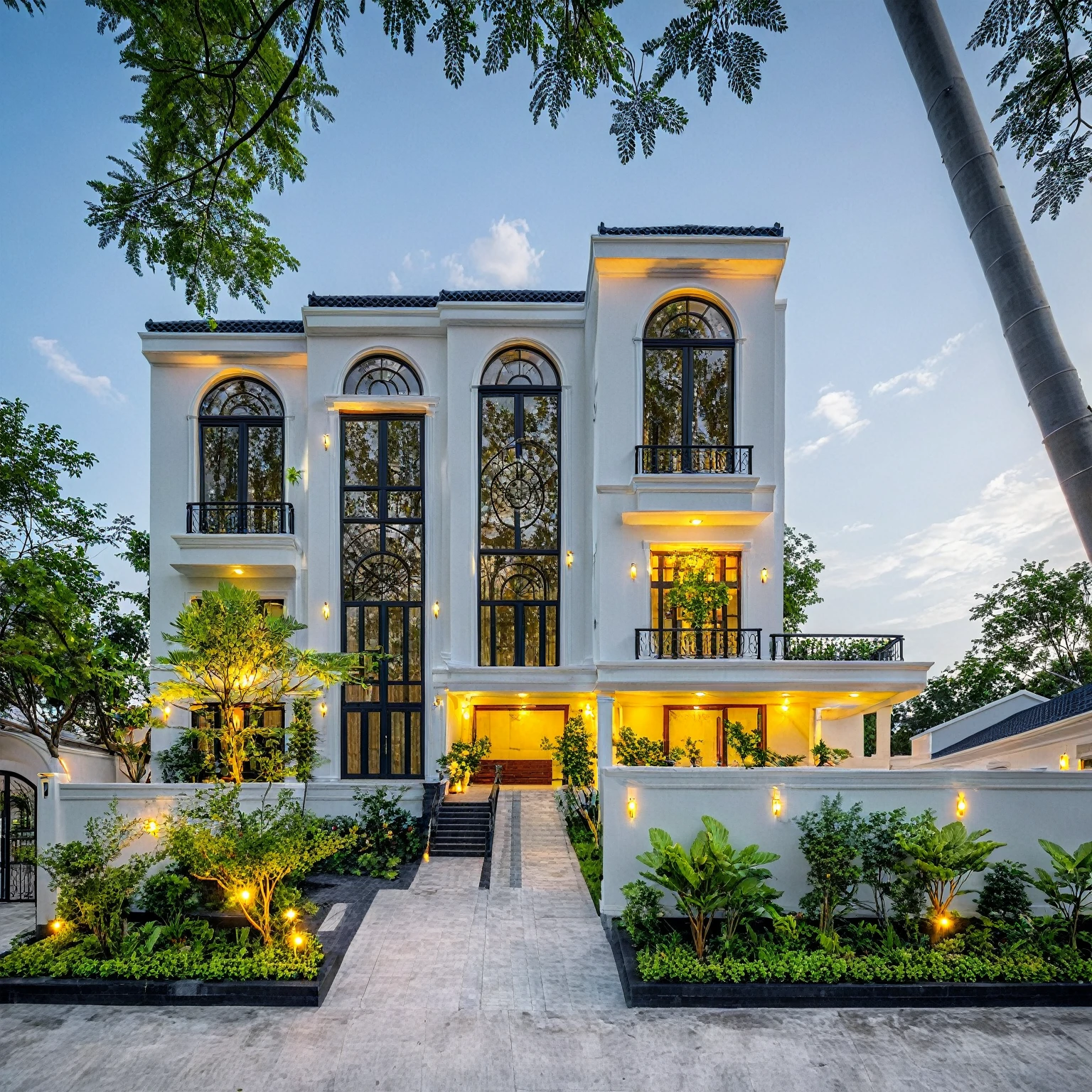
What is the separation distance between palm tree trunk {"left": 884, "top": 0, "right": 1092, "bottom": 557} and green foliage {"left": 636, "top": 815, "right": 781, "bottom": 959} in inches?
273

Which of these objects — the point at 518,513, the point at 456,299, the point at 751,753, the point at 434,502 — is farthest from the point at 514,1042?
the point at 456,299

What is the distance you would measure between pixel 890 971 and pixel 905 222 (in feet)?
28.4

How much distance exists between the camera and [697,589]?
1340 cm

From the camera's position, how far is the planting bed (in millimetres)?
7422

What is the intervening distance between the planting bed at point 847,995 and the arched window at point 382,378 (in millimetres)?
12879

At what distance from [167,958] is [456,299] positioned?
13.4 metres

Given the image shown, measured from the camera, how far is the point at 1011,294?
2322 mm

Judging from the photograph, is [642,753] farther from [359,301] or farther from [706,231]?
[359,301]

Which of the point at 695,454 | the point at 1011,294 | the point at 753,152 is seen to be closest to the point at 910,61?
the point at 1011,294

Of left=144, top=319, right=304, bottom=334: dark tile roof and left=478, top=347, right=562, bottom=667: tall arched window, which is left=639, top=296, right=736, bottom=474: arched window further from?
left=144, top=319, right=304, bottom=334: dark tile roof

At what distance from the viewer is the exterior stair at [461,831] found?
13.4 metres

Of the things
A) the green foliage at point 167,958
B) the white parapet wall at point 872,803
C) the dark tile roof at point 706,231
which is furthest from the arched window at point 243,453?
the white parapet wall at point 872,803

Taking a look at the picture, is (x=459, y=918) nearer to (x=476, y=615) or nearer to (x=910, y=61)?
(x=476, y=615)

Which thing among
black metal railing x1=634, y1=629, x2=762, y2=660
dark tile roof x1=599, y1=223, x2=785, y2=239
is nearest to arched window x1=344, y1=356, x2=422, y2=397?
dark tile roof x1=599, y1=223, x2=785, y2=239
